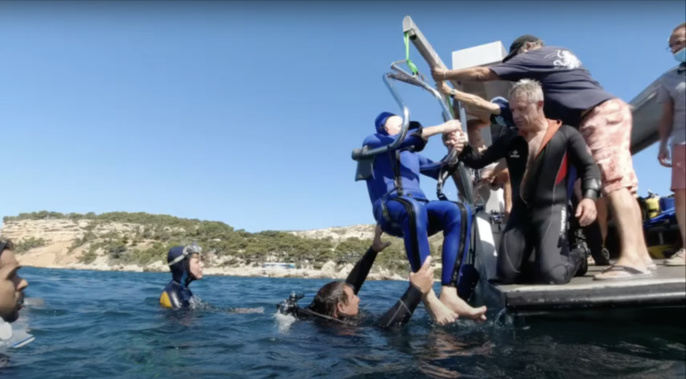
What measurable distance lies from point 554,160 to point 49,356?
13.7 ft

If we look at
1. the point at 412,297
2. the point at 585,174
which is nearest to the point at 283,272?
the point at 412,297

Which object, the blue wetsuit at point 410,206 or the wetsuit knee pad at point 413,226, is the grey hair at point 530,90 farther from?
the wetsuit knee pad at point 413,226

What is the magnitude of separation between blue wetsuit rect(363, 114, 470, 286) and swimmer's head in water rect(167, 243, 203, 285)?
315 centimetres

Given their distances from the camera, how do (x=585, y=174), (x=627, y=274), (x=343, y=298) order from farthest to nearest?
(x=343, y=298), (x=585, y=174), (x=627, y=274)

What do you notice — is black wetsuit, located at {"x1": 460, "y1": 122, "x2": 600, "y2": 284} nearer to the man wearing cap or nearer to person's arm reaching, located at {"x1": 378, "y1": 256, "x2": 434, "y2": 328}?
the man wearing cap

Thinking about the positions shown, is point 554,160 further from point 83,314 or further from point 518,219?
point 83,314

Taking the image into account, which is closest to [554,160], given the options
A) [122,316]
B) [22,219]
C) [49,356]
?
[49,356]

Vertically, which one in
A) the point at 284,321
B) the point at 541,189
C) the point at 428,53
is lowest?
the point at 284,321

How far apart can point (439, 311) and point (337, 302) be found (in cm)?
172

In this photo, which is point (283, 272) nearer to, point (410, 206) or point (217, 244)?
point (217, 244)

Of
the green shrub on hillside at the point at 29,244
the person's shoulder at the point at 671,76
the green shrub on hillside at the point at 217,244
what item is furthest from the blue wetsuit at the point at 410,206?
the green shrub on hillside at the point at 29,244

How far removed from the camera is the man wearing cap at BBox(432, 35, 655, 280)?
2.74 m

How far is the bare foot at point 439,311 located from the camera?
3.18 metres

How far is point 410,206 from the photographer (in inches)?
136
